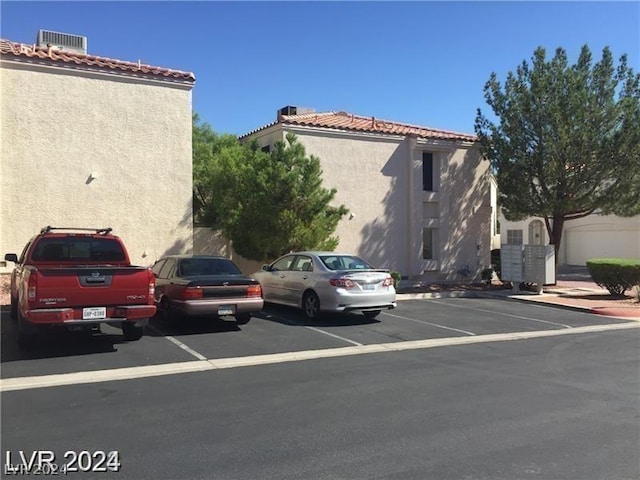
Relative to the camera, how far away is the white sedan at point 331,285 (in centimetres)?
1148

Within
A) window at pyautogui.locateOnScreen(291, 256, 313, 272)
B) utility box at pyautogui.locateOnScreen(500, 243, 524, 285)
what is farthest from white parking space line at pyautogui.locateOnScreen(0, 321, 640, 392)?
utility box at pyautogui.locateOnScreen(500, 243, 524, 285)

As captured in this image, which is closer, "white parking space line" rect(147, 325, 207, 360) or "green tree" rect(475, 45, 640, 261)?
"white parking space line" rect(147, 325, 207, 360)

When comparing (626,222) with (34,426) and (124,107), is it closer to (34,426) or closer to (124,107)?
(124,107)

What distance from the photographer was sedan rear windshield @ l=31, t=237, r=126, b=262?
31.3 ft

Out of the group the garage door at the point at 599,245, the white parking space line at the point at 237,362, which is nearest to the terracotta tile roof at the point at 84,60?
the white parking space line at the point at 237,362

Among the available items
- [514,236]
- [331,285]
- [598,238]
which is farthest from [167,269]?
[514,236]

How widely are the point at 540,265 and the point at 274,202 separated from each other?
29.8 feet

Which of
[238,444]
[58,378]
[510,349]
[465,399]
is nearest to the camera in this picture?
[238,444]

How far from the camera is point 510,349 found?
9.56 metres

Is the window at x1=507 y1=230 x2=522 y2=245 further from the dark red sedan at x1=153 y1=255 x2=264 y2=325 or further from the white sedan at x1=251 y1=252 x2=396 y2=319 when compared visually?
the dark red sedan at x1=153 y1=255 x2=264 y2=325

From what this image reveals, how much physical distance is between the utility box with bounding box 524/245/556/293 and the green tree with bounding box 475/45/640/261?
1.78 metres

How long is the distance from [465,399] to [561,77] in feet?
50.1

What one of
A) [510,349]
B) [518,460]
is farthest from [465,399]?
[510,349]

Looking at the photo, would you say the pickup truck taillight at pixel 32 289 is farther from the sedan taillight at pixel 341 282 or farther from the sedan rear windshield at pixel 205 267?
the sedan taillight at pixel 341 282
